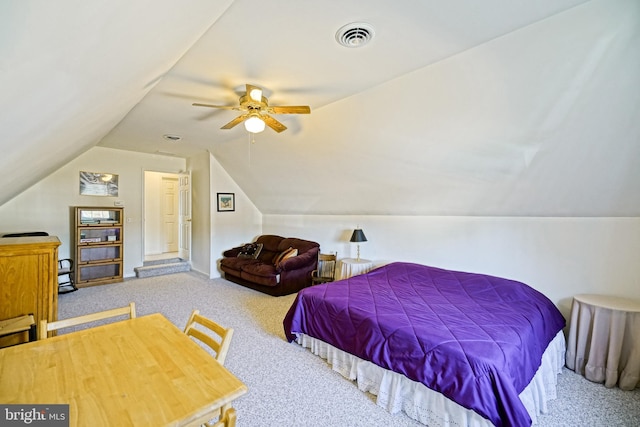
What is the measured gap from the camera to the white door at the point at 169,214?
25.0 feet

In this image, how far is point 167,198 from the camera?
25.1ft

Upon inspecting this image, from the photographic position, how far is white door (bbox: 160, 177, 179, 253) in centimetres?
761

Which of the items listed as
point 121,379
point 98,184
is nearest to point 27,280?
point 121,379

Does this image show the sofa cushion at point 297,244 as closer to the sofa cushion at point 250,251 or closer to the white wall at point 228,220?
the sofa cushion at point 250,251

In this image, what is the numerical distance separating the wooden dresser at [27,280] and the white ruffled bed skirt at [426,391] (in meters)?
2.71

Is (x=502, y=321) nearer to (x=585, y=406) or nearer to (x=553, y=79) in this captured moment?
(x=585, y=406)

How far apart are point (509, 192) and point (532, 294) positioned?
1069 mm

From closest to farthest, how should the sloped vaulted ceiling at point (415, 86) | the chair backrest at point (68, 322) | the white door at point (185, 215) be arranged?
the chair backrest at point (68, 322) → the sloped vaulted ceiling at point (415, 86) → the white door at point (185, 215)

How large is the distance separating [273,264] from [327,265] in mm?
991

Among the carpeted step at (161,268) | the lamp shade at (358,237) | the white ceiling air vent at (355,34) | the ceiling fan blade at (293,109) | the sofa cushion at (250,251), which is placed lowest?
the carpeted step at (161,268)

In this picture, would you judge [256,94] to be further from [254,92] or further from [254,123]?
[254,123]

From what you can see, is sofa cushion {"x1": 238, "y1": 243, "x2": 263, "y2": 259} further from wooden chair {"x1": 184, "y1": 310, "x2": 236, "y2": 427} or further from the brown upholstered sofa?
wooden chair {"x1": 184, "y1": 310, "x2": 236, "y2": 427}

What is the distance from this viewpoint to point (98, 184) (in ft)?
17.9

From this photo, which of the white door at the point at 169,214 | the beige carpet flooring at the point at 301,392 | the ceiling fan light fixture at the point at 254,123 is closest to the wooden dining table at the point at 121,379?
the beige carpet flooring at the point at 301,392
